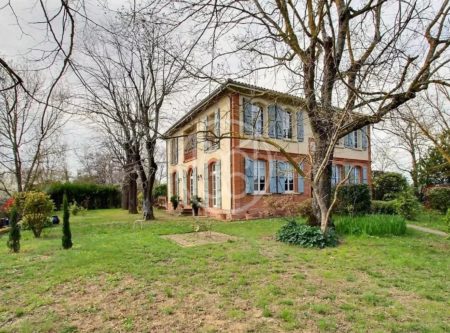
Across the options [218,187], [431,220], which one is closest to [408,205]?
[431,220]

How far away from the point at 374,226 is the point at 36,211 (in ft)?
35.9

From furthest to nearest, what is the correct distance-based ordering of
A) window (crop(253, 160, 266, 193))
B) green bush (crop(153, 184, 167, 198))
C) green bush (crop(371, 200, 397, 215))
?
green bush (crop(153, 184, 167, 198)) < window (crop(253, 160, 266, 193)) < green bush (crop(371, 200, 397, 215))

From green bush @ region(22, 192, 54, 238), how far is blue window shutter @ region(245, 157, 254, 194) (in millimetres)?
8205

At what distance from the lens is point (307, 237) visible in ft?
25.6

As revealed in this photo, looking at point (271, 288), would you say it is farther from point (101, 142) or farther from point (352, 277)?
point (101, 142)

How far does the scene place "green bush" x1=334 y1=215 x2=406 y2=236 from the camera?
8.74 meters

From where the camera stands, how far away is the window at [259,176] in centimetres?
1509

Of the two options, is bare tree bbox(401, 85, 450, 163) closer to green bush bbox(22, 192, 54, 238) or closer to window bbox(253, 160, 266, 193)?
window bbox(253, 160, 266, 193)

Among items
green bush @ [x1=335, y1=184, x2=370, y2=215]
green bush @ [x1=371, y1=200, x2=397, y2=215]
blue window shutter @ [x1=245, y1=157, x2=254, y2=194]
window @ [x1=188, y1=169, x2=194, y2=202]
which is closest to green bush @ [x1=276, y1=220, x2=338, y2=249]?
green bush @ [x1=335, y1=184, x2=370, y2=215]

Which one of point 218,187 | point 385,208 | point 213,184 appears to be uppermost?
point 213,184

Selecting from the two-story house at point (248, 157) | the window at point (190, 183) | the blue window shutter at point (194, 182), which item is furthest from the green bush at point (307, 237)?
the window at point (190, 183)

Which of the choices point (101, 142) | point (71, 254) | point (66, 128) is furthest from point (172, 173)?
point (71, 254)

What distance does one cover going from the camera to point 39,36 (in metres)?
2.31

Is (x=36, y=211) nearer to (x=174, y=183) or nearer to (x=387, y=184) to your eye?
(x=174, y=183)
